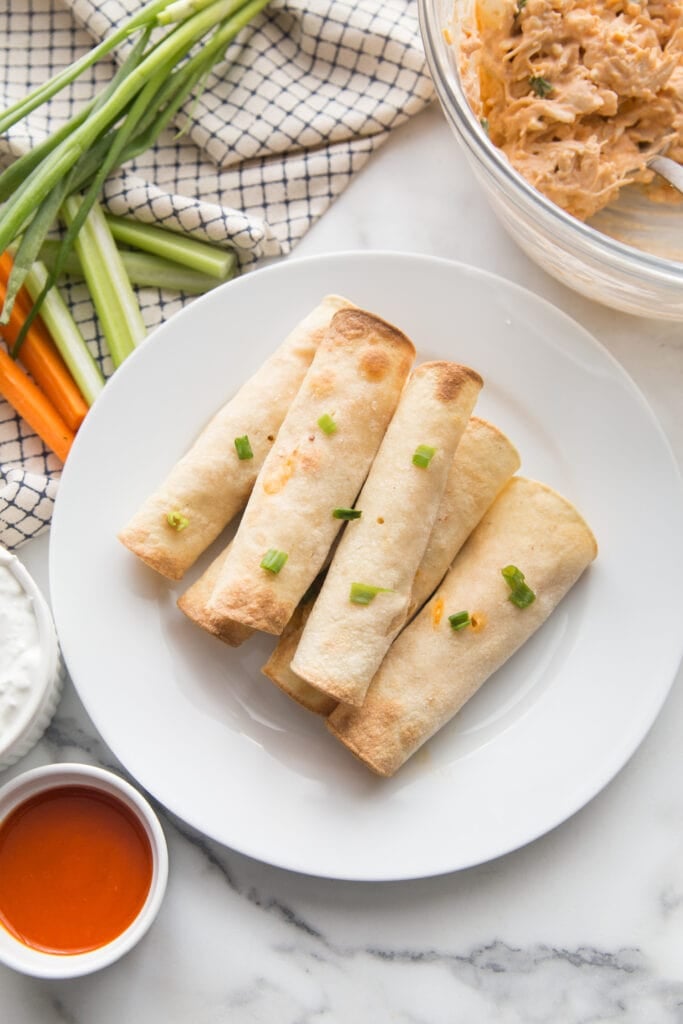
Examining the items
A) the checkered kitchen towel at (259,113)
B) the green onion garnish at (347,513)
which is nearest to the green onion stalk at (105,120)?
the checkered kitchen towel at (259,113)

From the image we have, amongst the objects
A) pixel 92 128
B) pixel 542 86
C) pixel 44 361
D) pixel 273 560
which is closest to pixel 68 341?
pixel 44 361

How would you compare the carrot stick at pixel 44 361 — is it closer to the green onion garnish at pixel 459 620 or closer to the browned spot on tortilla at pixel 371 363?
the browned spot on tortilla at pixel 371 363

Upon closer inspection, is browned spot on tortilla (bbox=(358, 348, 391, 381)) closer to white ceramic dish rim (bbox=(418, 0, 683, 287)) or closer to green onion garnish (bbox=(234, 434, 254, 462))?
green onion garnish (bbox=(234, 434, 254, 462))

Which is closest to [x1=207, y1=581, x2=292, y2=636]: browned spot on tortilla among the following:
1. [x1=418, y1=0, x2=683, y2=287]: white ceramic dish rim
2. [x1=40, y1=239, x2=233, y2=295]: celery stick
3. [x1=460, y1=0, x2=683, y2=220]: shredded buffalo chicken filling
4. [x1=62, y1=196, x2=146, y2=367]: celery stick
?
[x1=62, y1=196, x2=146, y2=367]: celery stick

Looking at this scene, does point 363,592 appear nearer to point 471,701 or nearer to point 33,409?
point 471,701

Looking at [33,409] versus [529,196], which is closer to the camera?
[529,196]
